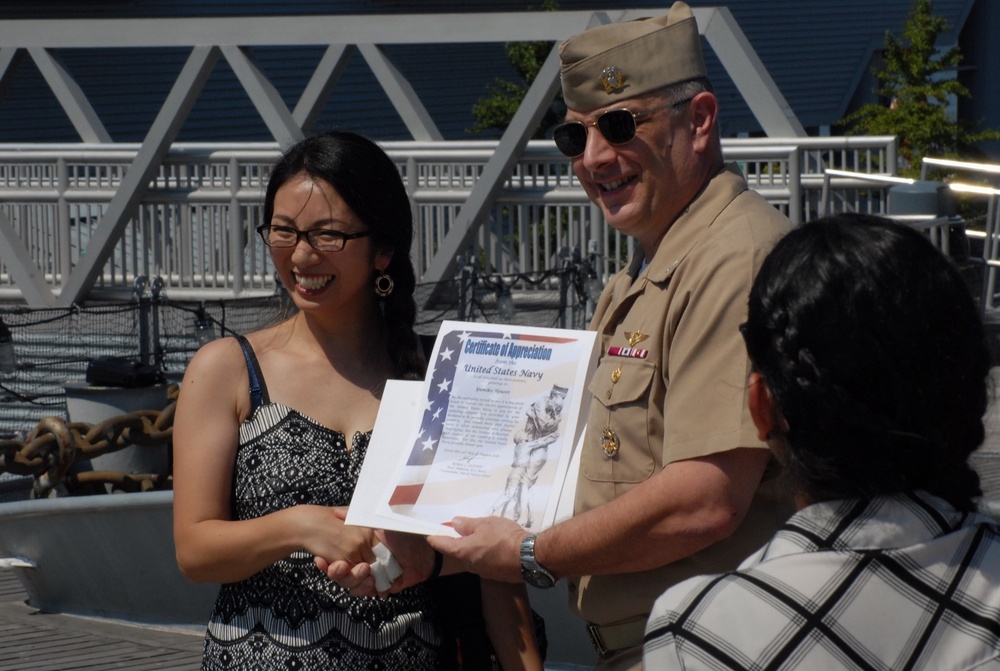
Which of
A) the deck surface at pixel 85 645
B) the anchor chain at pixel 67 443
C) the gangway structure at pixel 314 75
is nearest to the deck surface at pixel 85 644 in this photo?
the deck surface at pixel 85 645

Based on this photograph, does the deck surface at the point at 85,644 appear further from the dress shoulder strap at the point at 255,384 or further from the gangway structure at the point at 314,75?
the gangway structure at the point at 314,75

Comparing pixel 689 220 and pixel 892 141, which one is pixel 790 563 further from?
pixel 892 141

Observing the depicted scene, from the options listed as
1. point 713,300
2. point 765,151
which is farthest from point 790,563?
point 765,151

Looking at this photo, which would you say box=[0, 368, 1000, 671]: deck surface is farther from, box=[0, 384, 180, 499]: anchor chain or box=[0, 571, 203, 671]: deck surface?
box=[0, 384, 180, 499]: anchor chain

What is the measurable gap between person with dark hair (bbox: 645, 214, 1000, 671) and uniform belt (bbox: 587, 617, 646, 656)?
89cm

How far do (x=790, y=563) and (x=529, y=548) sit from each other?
3.04ft

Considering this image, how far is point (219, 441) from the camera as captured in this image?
Answer: 111 inches

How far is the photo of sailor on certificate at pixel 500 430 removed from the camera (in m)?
2.59

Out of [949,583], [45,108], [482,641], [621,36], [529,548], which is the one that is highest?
[45,108]

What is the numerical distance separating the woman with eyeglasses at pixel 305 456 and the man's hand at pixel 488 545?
0.18m

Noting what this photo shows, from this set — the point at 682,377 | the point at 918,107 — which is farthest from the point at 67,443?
the point at 918,107

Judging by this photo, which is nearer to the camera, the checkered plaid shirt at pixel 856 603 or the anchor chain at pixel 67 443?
the checkered plaid shirt at pixel 856 603

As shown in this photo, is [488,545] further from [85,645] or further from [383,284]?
[85,645]

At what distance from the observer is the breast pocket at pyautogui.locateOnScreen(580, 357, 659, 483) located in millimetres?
2475
